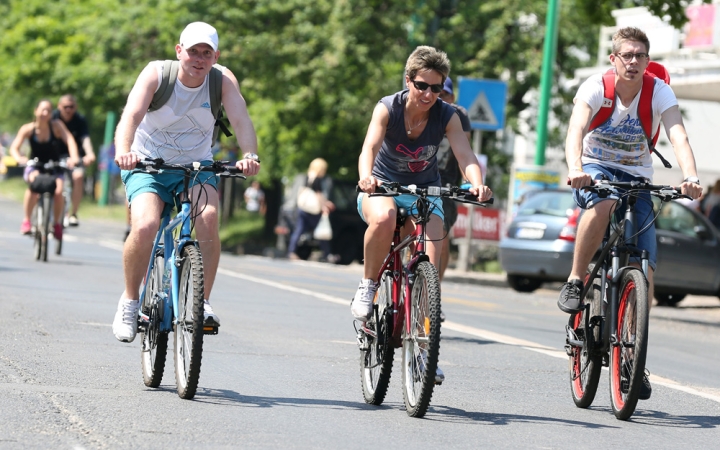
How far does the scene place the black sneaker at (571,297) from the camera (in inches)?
287

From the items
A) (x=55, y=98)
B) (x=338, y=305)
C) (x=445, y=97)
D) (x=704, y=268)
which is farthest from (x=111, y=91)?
(x=445, y=97)

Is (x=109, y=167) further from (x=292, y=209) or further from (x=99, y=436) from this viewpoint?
(x=99, y=436)

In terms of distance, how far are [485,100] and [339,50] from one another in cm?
677

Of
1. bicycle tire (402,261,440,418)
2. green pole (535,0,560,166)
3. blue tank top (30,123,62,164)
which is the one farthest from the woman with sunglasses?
green pole (535,0,560,166)

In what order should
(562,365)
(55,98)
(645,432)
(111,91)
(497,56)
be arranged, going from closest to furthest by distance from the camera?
(645,432) → (562,365) → (497,56) → (111,91) → (55,98)

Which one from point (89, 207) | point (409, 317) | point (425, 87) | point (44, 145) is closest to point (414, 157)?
point (425, 87)

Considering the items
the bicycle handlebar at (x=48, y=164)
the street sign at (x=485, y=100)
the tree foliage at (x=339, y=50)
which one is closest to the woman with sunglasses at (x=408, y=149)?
the bicycle handlebar at (x=48, y=164)

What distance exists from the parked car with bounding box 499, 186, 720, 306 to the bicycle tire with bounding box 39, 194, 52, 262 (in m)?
6.34

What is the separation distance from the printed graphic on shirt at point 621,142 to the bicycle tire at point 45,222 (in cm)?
1039

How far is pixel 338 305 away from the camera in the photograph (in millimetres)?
13797

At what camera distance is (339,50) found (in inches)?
1126

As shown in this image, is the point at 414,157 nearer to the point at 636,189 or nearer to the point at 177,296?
the point at 636,189

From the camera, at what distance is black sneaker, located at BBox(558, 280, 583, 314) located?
7289 mm

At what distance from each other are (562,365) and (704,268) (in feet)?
32.4
